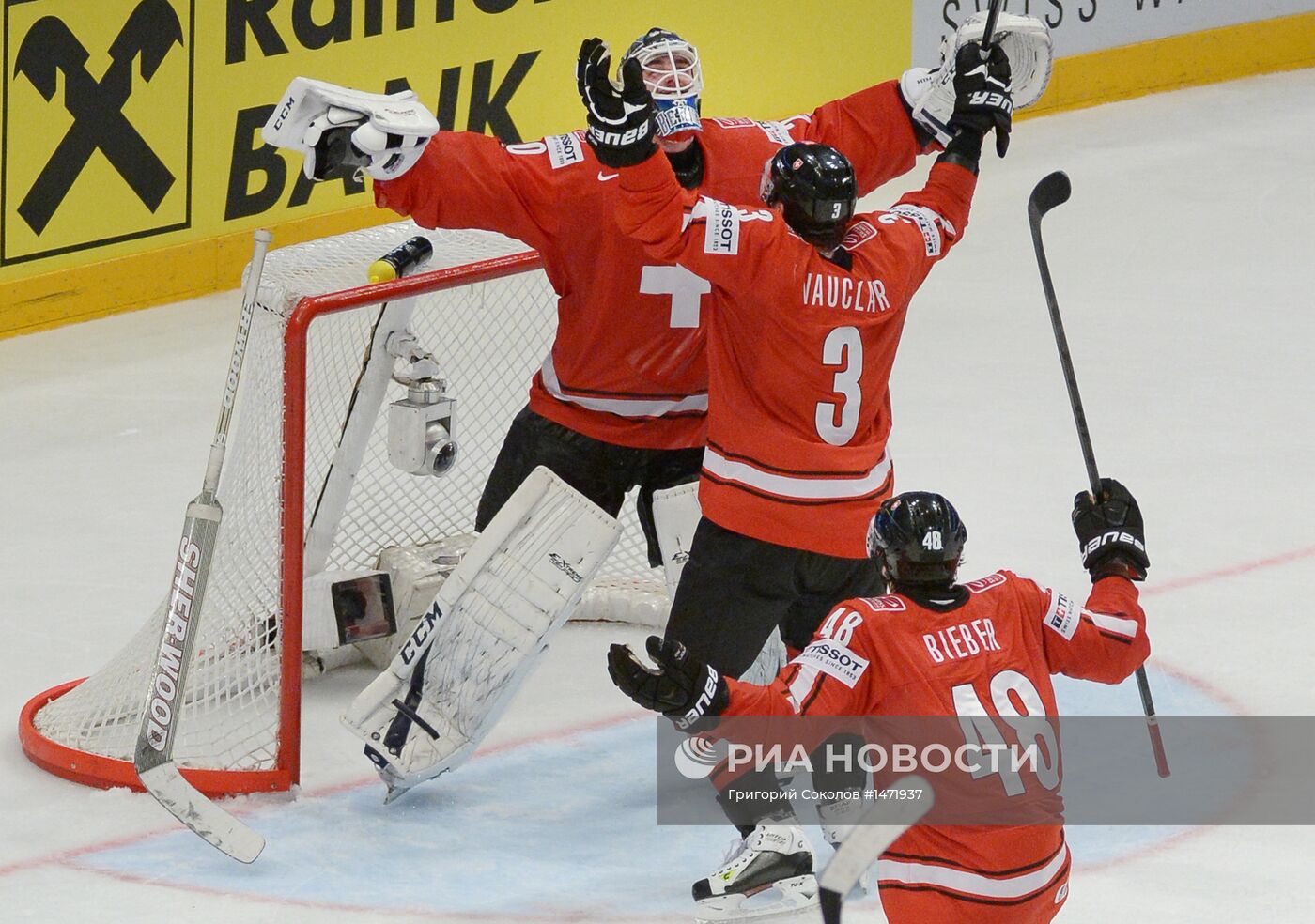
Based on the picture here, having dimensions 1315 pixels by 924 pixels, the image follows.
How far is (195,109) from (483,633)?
11.9 feet

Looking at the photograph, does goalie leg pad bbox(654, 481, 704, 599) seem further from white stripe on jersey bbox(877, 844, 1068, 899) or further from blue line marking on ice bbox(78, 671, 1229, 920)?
white stripe on jersey bbox(877, 844, 1068, 899)

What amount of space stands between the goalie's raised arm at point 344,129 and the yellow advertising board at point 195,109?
10.7ft

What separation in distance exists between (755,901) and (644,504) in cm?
88

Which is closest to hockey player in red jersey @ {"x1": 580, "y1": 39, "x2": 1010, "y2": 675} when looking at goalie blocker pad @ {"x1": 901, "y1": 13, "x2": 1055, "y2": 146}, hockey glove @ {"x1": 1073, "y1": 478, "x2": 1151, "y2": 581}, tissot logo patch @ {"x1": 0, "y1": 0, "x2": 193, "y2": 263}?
goalie blocker pad @ {"x1": 901, "y1": 13, "x2": 1055, "y2": 146}

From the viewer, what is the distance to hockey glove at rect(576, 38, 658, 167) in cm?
343

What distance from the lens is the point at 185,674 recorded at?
397 cm

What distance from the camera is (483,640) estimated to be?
409cm

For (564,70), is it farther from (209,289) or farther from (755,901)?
(755,901)

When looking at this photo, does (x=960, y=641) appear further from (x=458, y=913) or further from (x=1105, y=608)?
(x=458, y=913)

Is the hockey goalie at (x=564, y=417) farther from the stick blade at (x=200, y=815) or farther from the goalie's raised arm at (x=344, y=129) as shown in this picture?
the stick blade at (x=200, y=815)

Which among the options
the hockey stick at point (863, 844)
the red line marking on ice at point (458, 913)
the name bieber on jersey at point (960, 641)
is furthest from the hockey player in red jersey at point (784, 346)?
the hockey stick at point (863, 844)

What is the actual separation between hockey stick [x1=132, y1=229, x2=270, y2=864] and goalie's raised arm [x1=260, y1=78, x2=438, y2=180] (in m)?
0.21

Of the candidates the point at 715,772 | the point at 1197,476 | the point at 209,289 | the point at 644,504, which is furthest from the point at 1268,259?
the point at 715,772

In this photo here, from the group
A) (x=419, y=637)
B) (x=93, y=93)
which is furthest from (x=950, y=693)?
(x=93, y=93)
